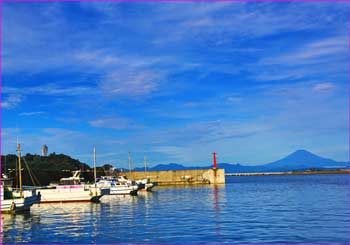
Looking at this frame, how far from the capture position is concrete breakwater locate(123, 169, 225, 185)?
133500 mm

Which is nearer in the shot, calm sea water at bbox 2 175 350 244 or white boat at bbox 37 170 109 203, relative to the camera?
calm sea water at bbox 2 175 350 244

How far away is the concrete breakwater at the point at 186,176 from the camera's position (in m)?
134

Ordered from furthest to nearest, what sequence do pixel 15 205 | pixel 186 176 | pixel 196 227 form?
pixel 186 176, pixel 15 205, pixel 196 227

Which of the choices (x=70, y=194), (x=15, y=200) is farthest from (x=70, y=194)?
(x=15, y=200)

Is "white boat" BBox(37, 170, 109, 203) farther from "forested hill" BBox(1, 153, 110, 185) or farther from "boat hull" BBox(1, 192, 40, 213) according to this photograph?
"forested hill" BBox(1, 153, 110, 185)

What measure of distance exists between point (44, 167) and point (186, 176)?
138 ft

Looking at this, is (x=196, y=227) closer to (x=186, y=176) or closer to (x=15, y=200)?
(x=15, y=200)

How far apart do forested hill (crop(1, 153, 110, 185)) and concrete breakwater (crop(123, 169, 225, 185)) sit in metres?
19.4

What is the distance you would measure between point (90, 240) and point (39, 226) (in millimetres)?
→ 10635

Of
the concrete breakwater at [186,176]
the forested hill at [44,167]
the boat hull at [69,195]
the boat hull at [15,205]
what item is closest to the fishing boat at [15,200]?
the boat hull at [15,205]

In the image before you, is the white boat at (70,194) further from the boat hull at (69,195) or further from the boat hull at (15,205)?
the boat hull at (15,205)

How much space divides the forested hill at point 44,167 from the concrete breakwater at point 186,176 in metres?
19.4

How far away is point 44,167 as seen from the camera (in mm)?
134500

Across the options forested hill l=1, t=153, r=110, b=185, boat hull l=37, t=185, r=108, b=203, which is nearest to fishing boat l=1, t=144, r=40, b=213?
boat hull l=37, t=185, r=108, b=203
